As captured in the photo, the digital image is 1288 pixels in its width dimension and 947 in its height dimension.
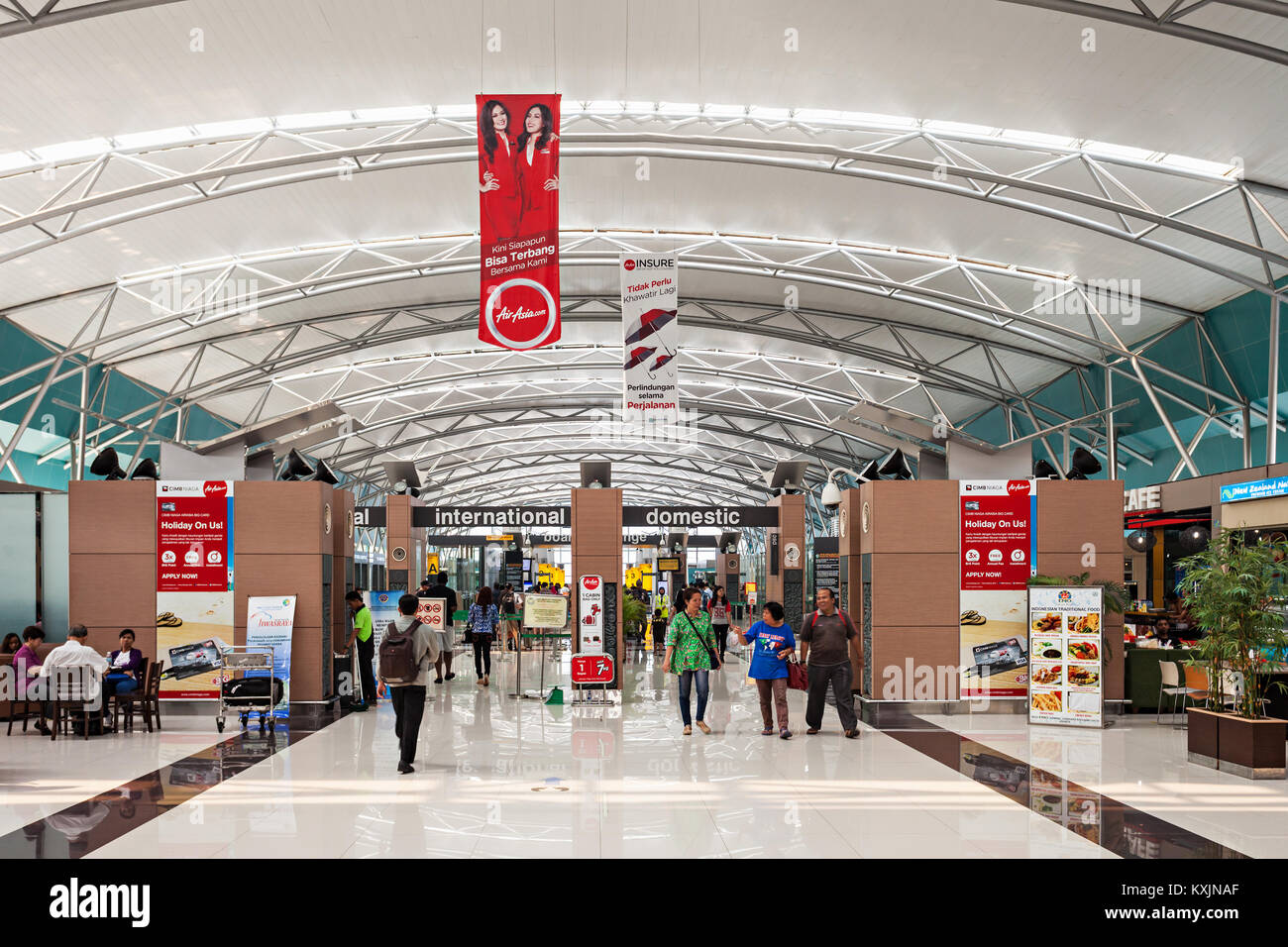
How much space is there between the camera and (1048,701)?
1160cm

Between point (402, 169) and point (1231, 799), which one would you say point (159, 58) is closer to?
point (402, 169)

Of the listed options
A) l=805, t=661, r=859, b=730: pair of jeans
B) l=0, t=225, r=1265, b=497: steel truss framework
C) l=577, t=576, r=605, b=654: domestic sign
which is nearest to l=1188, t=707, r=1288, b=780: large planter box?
l=805, t=661, r=859, b=730: pair of jeans

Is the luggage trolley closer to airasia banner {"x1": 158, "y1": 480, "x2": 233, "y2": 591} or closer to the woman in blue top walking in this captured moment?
airasia banner {"x1": 158, "y1": 480, "x2": 233, "y2": 591}

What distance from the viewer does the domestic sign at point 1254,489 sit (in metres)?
16.4

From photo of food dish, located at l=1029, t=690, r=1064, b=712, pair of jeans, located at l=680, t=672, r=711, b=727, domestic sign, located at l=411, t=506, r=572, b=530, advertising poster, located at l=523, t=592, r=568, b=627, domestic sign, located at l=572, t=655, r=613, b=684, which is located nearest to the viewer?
pair of jeans, located at l=680, t=672, r=711, b=727

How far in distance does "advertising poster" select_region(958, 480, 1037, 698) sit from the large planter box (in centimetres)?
324

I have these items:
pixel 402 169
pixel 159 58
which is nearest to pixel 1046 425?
pixel 402 169

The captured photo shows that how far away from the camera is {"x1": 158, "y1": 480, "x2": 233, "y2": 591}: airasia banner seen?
1241 centimetres

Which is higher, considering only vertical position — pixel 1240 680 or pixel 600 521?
pixel 600 521

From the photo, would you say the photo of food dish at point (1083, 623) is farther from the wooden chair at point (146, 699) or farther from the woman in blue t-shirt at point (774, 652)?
the wooden chair at point (146, 699)

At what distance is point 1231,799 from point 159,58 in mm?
12797

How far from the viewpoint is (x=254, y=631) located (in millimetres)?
12109

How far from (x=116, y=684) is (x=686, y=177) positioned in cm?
1083

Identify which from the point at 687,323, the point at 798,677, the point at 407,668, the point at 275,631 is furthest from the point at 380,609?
the point at 687,323
